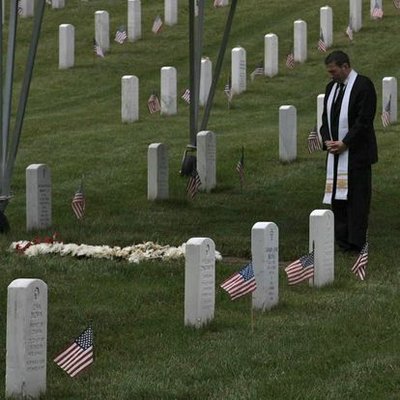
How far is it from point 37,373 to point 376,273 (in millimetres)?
5187

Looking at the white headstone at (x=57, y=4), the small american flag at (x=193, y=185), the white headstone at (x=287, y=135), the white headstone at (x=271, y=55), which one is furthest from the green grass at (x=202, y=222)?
the white headstone at (x=57, y=4)

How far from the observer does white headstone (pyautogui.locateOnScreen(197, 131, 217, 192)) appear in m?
20.5

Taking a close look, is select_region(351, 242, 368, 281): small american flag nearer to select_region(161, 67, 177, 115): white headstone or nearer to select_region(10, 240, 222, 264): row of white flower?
select_region(10, 240, 222, 264): row of white flower

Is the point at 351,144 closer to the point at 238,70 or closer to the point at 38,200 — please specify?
the point at 38,200

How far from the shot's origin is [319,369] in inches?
403

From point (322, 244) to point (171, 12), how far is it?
22.7m

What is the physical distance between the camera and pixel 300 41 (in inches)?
1226

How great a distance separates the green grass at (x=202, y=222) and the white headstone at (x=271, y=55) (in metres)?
0.45

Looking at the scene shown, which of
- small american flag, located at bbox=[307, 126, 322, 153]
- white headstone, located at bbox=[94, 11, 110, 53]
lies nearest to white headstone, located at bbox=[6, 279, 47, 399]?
small american flag, located at bbox=[307, 126, 322, 153]

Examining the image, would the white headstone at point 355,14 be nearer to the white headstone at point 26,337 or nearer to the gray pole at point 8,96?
the gray pole at point 8,96

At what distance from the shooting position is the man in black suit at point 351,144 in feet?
49.2

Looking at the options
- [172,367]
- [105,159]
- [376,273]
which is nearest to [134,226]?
[376,273]

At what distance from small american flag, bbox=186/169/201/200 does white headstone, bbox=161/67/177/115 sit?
7130mm

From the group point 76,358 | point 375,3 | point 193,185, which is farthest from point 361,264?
point 375,3
